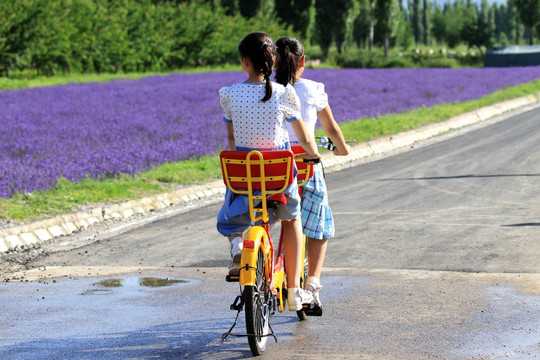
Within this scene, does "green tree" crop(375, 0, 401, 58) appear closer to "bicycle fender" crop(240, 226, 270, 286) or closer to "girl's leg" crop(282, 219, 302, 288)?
"girl's leg" crop(282, 219, 302, 288)

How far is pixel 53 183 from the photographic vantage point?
43.2ft

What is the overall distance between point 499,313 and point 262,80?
2.43 meters

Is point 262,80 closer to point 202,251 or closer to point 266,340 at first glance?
point 266,340

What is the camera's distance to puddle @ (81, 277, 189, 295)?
25.0 feet

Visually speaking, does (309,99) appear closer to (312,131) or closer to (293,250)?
(312,131)

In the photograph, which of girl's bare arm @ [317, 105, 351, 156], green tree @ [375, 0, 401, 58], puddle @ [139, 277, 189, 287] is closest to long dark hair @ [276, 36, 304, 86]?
girl's bare arm @ [317, 105, 351, 156]

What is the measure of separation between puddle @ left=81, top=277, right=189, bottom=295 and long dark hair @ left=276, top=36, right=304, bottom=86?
2.66 meters

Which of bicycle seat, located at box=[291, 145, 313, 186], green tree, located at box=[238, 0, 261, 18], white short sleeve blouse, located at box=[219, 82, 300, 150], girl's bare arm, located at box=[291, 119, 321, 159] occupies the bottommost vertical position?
bicycle seat, located at box=[291, 145, 313, 186]

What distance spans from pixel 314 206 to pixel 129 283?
8.00 feet

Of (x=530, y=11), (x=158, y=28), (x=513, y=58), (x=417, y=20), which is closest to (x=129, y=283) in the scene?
(x=158, y=28)

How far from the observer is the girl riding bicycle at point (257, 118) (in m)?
5.43

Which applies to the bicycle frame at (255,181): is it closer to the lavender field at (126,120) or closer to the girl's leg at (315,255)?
the girl's leg at (315,255)

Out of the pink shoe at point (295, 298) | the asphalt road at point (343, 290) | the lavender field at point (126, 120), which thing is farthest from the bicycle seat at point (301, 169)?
the lavender field at point (126, 120)

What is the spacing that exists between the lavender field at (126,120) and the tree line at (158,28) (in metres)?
12.2
